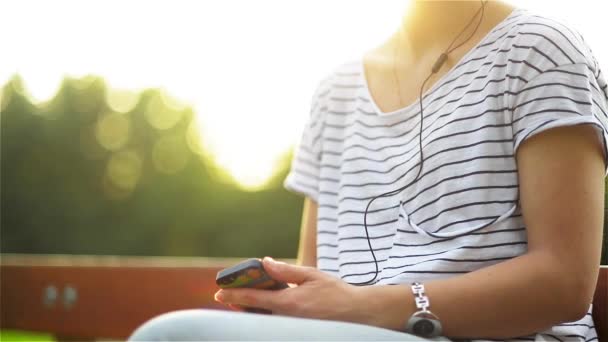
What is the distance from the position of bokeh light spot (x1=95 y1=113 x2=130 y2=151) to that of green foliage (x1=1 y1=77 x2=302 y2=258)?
0.12 ft

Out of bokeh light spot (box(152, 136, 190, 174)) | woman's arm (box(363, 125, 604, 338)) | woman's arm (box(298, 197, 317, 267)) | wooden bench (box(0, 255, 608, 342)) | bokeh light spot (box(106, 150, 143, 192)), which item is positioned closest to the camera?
woman's arm (box(363, 125, 604, 338))

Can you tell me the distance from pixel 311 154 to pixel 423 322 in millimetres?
731

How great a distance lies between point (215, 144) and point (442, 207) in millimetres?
23042

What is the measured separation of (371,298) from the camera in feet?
3.55

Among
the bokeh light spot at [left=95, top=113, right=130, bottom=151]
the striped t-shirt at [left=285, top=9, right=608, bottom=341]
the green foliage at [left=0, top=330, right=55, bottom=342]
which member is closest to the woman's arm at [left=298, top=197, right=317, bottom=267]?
the striped t-shirt at [left=285, top=9, right=608, bottom=341]

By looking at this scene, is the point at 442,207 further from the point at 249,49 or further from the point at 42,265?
the point at 249,49

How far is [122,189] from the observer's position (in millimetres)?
23438

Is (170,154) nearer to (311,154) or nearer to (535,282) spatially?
(311,154)

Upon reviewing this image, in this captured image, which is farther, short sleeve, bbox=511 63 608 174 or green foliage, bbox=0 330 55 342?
green foliage, bbox=0 330 55 342

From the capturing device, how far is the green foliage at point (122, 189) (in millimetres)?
20484

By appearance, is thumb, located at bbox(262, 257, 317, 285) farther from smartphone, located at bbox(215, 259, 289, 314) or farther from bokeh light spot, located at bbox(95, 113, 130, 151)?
bokeh light spot, located at bbox(95, 113, 130, 151)

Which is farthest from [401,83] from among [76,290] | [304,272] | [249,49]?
[249,49]

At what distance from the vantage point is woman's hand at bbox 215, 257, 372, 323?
1.08 metres

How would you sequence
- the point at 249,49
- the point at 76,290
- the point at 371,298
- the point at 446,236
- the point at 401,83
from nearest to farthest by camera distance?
the point at 371,298 → the point at 446,236 → the point at 401,83 → the point at 76,290 → the point at 249,49
